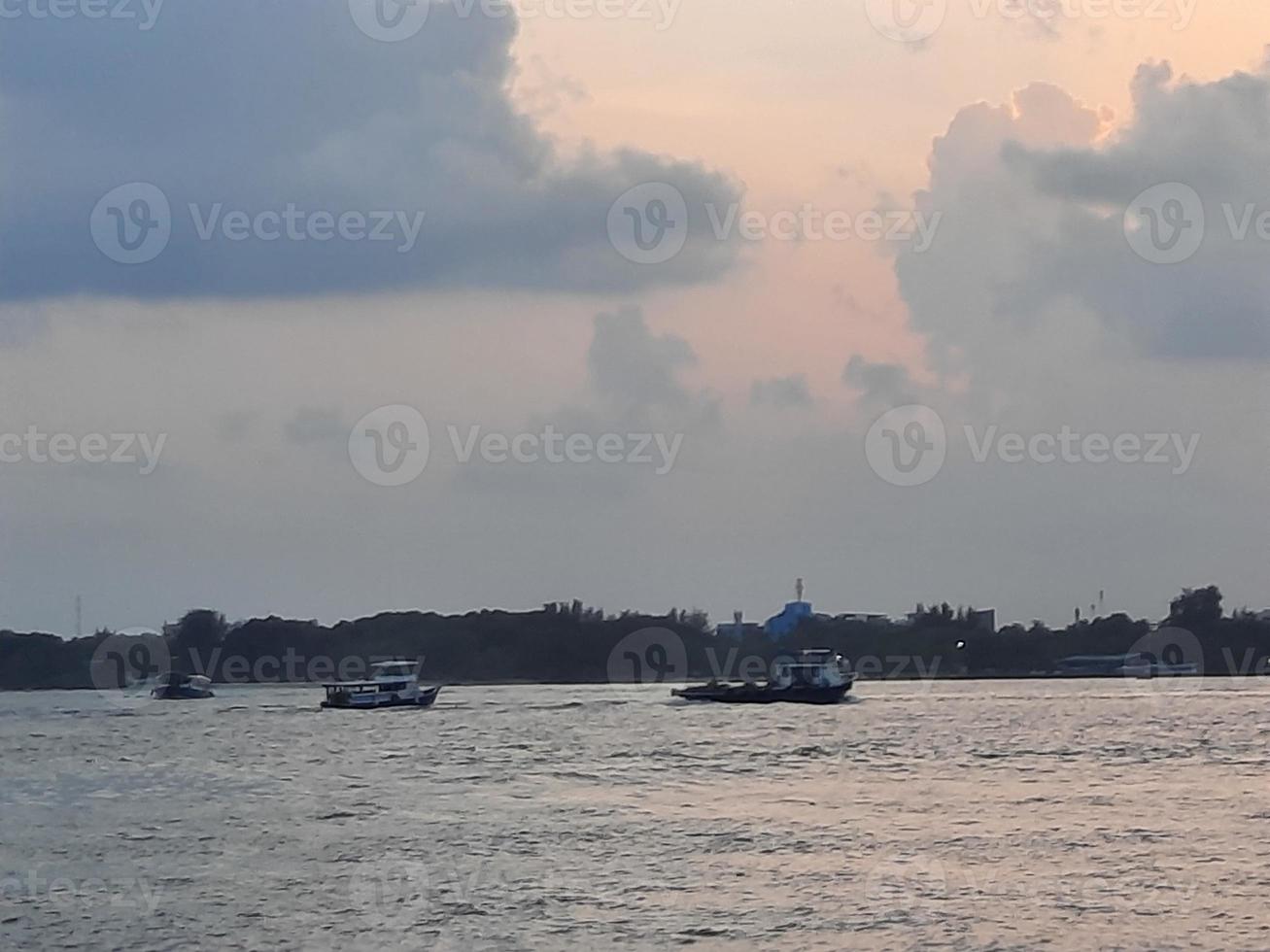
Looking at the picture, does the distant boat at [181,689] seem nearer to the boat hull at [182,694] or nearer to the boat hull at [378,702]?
the boat hull at [182,694]

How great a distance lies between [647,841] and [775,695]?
59.0 metres

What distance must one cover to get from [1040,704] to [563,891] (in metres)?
75.2

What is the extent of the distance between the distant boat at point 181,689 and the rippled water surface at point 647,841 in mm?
48733

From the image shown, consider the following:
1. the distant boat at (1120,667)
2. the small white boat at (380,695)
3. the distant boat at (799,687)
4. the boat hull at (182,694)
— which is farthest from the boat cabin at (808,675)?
the distant boat at (1120,667)

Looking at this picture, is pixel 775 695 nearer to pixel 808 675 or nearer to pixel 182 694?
pixel 808 675

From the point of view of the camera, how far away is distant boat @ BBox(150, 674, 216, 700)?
396 ft

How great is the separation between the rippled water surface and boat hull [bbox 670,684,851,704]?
69.5 ft

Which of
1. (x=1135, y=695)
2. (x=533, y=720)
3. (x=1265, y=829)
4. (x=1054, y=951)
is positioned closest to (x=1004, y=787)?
(x=1265, y=829)

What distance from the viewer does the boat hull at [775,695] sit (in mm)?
94062

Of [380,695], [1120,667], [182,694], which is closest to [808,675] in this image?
[380,695]

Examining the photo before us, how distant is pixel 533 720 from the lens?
85.1 metres

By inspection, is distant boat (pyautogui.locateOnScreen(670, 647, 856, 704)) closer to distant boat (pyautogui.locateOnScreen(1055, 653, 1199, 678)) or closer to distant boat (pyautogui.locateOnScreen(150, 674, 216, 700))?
distant boat (pyautogui.locateOnScreen(150, 674, 216, 700))

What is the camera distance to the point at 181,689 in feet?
397

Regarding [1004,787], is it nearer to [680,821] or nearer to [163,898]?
[680,821]
